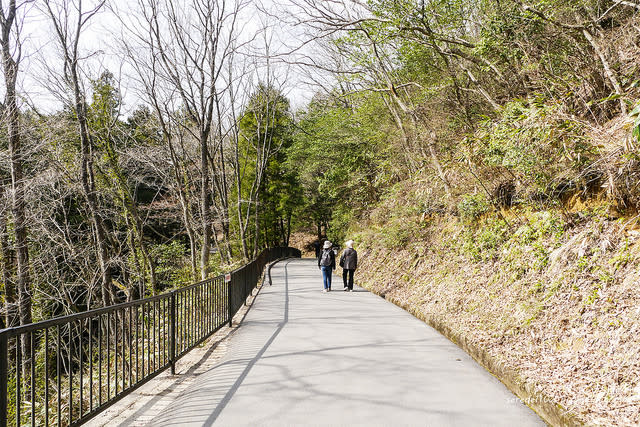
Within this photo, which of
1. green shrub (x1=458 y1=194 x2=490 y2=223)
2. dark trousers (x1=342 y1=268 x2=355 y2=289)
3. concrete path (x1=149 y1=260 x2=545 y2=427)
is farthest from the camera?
dark trousers (x1=342 y1=268 x2=355 y2=289)

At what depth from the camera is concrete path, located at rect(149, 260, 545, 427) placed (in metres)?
4.18

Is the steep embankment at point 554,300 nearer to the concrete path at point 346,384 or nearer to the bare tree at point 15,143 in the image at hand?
the concrete path at point 346,384

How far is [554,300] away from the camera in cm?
573

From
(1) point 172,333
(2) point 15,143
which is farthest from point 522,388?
(2) point 15,143

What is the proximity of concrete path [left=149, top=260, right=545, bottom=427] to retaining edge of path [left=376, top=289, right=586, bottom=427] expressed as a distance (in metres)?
0.10

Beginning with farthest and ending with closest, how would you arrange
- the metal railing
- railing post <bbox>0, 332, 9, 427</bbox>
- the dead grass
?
the dead grass
the metal railing
railing post <bbox>0, 332, 9, 427</bbox>

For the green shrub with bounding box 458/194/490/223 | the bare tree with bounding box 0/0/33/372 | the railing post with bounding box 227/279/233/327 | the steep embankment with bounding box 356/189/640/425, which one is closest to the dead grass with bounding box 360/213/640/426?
the steep embankment with bounding box 356/189/640/425

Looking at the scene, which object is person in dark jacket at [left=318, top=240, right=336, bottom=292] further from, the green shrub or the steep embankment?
the green shrub

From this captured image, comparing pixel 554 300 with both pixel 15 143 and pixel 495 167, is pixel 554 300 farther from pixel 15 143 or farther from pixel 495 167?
pixel 15 143

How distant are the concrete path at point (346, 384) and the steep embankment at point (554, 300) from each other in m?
0.49

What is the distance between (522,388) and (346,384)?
1.97m

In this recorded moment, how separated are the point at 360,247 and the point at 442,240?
8.92 m

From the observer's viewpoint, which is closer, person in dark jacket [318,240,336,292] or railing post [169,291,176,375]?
railing post [169,291,176,375]

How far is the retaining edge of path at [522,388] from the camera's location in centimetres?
381
